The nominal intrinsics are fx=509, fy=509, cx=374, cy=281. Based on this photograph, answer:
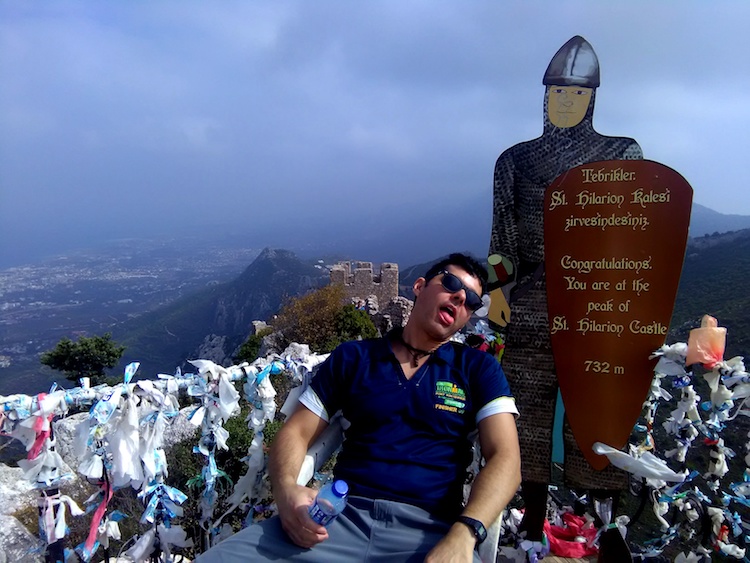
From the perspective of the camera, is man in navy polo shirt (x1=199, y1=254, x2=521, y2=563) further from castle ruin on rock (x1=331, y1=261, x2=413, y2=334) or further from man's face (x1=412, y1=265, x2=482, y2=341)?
castle ruin on rock (x1=331, y1=261, x2=413, y2=334)

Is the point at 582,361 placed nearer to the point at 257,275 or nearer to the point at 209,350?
the point at 209,350

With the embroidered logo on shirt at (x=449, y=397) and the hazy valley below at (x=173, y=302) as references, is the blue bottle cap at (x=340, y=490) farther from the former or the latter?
the hazy valley below at (x=173, y=302)

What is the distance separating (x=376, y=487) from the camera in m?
2.40

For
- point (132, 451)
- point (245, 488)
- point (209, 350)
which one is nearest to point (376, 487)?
point (245, 488)

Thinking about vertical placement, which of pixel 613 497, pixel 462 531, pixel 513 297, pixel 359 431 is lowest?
pixel 613 497

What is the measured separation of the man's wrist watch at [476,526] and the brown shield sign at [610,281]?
4.59ft

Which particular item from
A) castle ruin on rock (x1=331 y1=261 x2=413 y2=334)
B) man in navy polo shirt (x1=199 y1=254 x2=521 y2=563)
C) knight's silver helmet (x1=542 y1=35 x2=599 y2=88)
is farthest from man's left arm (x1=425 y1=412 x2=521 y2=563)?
castle ruin on rock (x1=331 y1=261 x2=413 y2=334)

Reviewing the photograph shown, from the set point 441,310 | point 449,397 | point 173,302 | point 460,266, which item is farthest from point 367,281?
point 173,302

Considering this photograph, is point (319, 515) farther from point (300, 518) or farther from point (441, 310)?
point (441, 310)

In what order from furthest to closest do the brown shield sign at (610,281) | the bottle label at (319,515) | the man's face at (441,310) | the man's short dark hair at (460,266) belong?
the brown shield sign at (610,281) < the man's short dark hair at (460,266) < the man's face at (441,310) < the bottle label at (319,515)

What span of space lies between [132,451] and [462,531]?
5.33 ft

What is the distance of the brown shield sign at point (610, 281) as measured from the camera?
2969 mm

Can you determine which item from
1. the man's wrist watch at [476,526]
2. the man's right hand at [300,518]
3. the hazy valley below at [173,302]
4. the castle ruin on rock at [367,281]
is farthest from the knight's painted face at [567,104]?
the castle ruin on rock at [367,281]

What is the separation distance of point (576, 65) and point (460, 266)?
168cm
